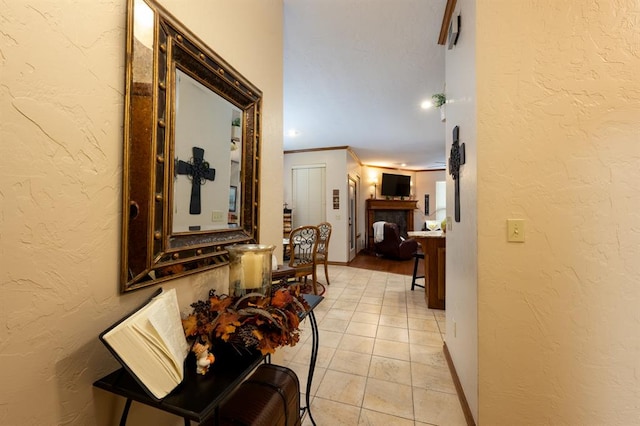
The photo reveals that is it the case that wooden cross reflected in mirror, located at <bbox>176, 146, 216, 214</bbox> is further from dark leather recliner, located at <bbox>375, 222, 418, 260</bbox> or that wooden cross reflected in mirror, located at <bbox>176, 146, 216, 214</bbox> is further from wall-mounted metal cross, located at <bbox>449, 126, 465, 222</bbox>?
dark leather recliner, located at <bbox>375, 222, 418, 260</bbox>

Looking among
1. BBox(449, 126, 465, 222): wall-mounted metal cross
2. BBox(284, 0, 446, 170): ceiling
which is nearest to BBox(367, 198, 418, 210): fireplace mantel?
BBox(284, 0, 446, 170): ceiling

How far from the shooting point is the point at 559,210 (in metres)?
1.20

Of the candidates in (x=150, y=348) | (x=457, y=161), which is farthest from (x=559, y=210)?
(x=150, y=348)

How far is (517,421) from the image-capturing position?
1.24 m

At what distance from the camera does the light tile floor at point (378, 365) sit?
1.54 m

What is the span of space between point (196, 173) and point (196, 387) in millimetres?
770

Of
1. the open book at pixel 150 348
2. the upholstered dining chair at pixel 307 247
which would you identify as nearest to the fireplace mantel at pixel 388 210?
the upholstered dining chair at pixel 307 247

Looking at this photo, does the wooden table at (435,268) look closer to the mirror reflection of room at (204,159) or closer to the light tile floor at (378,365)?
the light tile floor at (378,365)

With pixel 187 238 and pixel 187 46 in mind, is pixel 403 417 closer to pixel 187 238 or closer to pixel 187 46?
pixel 187 238

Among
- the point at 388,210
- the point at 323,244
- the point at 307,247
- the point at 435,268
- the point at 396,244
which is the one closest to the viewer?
the point at 435,268

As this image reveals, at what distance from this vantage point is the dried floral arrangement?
808mm

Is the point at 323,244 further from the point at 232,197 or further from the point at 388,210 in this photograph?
the point at 388,210

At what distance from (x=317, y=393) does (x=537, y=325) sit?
53.0 inches

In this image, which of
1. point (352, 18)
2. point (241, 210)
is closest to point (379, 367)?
point (241, 210)
